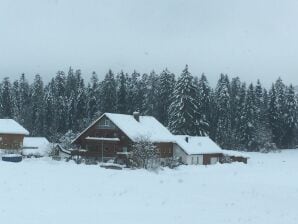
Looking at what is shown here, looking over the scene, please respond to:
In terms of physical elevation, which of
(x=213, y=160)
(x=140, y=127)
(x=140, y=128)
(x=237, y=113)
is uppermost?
(x=237, y=113)

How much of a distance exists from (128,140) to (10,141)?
18.3 m

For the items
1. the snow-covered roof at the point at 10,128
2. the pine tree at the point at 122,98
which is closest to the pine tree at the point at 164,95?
the pine tree at the point at 122,98

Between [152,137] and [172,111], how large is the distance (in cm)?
1842

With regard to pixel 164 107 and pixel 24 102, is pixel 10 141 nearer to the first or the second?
pixel 164 107

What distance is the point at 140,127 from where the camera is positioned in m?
64.9

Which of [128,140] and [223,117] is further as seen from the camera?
[223,117]

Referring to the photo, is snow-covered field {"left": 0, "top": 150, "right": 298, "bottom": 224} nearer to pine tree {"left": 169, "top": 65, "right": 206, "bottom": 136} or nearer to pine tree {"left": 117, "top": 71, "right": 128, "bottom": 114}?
pine tree {"left": 169, "top": 65, "right": 206, "bottom": 136}

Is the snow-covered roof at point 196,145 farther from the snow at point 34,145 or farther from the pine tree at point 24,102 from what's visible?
the pine tree at point 24,102

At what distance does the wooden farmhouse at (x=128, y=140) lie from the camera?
6253 cm

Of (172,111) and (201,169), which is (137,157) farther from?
(172,111)

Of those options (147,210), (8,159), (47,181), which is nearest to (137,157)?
(8,159)

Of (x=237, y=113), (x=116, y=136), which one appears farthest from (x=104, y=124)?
(x=237, y=113)

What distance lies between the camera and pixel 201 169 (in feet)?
175

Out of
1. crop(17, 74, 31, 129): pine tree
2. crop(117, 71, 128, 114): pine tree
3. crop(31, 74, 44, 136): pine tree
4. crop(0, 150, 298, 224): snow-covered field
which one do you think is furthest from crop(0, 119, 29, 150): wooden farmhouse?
crop(0, 150, 298, 224): snow-covered field
